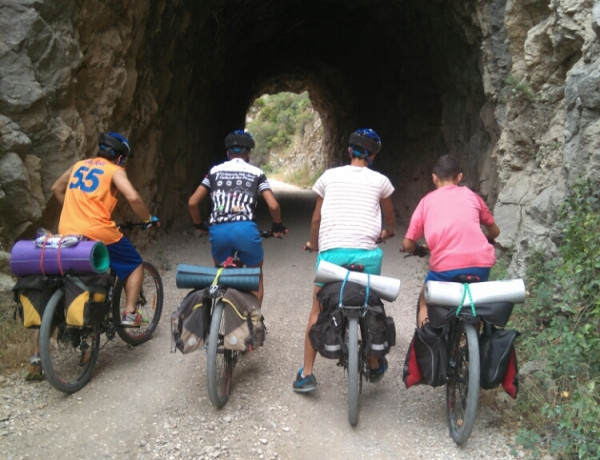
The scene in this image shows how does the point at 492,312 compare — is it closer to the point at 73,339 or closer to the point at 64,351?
the point at 73,339

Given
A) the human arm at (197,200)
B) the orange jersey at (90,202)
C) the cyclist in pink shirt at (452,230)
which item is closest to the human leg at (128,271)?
the orange jersey at (90,202)

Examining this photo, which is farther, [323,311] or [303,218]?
[303,218]

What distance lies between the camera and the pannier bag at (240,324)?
3764mm

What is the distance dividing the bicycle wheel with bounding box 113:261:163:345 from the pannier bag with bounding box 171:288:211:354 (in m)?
1.07

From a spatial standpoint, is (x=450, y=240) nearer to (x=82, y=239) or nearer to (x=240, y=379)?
(x=240, y=379)

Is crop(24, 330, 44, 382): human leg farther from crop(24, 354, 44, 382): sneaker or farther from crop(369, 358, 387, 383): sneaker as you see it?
crop(369, 358, 387, 383): sneaker

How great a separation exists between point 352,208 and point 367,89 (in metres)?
12.9

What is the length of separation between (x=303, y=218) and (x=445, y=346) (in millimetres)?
10928

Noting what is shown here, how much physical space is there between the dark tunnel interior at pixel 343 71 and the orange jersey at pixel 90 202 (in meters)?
4.12

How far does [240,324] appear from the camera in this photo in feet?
12.4

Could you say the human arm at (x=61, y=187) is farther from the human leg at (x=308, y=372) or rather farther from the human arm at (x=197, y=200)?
the human leg at (x=308, y=372)

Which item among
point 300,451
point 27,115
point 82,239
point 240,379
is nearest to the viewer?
point 300,451

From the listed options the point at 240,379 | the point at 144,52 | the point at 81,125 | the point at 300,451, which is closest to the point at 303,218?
the point at 144,52

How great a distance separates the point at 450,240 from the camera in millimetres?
3650
